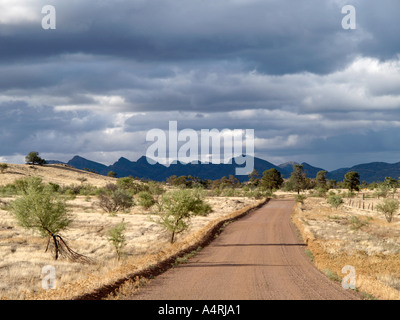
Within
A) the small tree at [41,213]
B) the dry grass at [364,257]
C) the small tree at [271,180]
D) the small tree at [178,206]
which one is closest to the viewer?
the dry grass at [364,257]

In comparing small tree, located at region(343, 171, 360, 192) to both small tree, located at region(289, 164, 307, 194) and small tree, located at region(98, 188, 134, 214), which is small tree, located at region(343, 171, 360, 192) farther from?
small tree, located at region(98, 188, 134, 214)

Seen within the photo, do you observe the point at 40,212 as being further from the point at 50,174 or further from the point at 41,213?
the point at 50,174

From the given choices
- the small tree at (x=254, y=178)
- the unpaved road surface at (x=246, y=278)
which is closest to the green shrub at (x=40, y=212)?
the unpaved road surface at (x=246, y=278)

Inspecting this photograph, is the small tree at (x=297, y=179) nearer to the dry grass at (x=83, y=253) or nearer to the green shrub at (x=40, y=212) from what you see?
the dry grass at (x=83, y=253)

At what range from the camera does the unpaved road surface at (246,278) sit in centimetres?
1279

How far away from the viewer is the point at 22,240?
3453 cm

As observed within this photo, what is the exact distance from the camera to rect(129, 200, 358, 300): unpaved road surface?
42.0 ft

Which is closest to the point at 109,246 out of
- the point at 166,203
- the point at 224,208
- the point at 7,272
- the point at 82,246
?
the point at 82,246

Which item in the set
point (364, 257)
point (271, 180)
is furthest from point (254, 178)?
point (364, 257)

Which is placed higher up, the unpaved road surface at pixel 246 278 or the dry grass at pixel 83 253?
the unpaved road surface at pixel 246 278

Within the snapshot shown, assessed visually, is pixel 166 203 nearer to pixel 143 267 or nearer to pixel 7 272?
pixel 7 272

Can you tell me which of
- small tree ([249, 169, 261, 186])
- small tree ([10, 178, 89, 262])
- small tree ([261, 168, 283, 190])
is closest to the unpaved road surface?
small tree ([10, 178, 89, 262])
